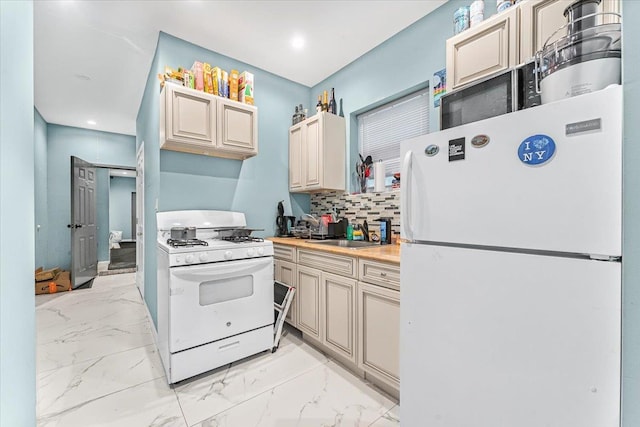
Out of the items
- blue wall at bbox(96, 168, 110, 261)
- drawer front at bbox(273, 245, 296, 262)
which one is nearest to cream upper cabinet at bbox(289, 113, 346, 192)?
drawer front at bbox(273, 245, 296, 262)

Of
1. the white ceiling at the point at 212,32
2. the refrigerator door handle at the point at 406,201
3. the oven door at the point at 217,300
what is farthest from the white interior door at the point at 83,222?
the refrigerator door handle at the point at 406,201

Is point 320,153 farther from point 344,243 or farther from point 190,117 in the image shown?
point 190,117

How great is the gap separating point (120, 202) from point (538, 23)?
1062 centimetres

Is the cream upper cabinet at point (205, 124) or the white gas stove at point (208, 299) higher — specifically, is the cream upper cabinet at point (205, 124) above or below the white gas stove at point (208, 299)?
above

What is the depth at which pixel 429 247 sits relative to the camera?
3.70 ft

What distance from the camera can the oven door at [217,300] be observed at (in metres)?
1.85

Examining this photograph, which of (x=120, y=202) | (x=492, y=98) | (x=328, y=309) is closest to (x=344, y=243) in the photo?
(x=328, y=309)

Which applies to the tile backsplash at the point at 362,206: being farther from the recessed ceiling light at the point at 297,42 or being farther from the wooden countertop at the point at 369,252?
the recessed ceiling light at the point at 297,42

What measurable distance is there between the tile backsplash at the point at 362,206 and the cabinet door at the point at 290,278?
2.71ft

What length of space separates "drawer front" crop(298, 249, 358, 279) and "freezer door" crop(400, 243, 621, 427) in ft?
2.38

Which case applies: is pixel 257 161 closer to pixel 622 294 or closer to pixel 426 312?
pixel 426 312

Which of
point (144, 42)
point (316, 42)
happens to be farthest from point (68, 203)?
point (316, 42)

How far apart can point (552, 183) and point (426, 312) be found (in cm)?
65

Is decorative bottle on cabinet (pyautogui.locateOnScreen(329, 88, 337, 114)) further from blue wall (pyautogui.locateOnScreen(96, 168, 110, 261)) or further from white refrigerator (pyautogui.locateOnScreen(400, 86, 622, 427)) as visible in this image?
blue wall (pyautogui.locateOnScreen(96, 168, 110, 261))
